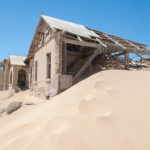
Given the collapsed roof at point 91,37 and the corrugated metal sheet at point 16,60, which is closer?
the collapsed roof at point 91,37

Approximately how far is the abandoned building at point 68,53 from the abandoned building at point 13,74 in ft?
29.2

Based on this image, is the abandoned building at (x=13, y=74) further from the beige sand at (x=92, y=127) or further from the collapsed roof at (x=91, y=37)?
the beige sand at (x=92, y=127)

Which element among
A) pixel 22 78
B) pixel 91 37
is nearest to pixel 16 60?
pixel 22 78

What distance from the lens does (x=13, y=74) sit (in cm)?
2339

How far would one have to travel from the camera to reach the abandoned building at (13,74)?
23438 millimetres

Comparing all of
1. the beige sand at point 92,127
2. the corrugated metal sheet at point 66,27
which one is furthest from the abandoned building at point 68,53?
the beige sand at point 92,127

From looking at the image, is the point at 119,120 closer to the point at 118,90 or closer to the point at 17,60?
the point at 118,90

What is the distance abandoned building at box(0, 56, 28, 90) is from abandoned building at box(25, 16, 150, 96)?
29.2 ft

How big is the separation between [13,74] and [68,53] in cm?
1250

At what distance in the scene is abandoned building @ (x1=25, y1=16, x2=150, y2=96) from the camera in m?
10.6

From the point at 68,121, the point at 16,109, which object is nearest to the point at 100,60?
the point at 16,109

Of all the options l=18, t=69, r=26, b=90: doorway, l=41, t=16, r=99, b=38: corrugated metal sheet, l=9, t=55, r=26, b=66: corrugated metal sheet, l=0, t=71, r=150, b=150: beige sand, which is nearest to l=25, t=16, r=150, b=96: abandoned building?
l=41, t=16, r=99, b=38: corrugated metal sheet

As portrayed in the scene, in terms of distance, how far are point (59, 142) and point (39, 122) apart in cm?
102

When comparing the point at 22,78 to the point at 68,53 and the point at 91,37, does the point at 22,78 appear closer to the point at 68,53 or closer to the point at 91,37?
the point at 68,53
